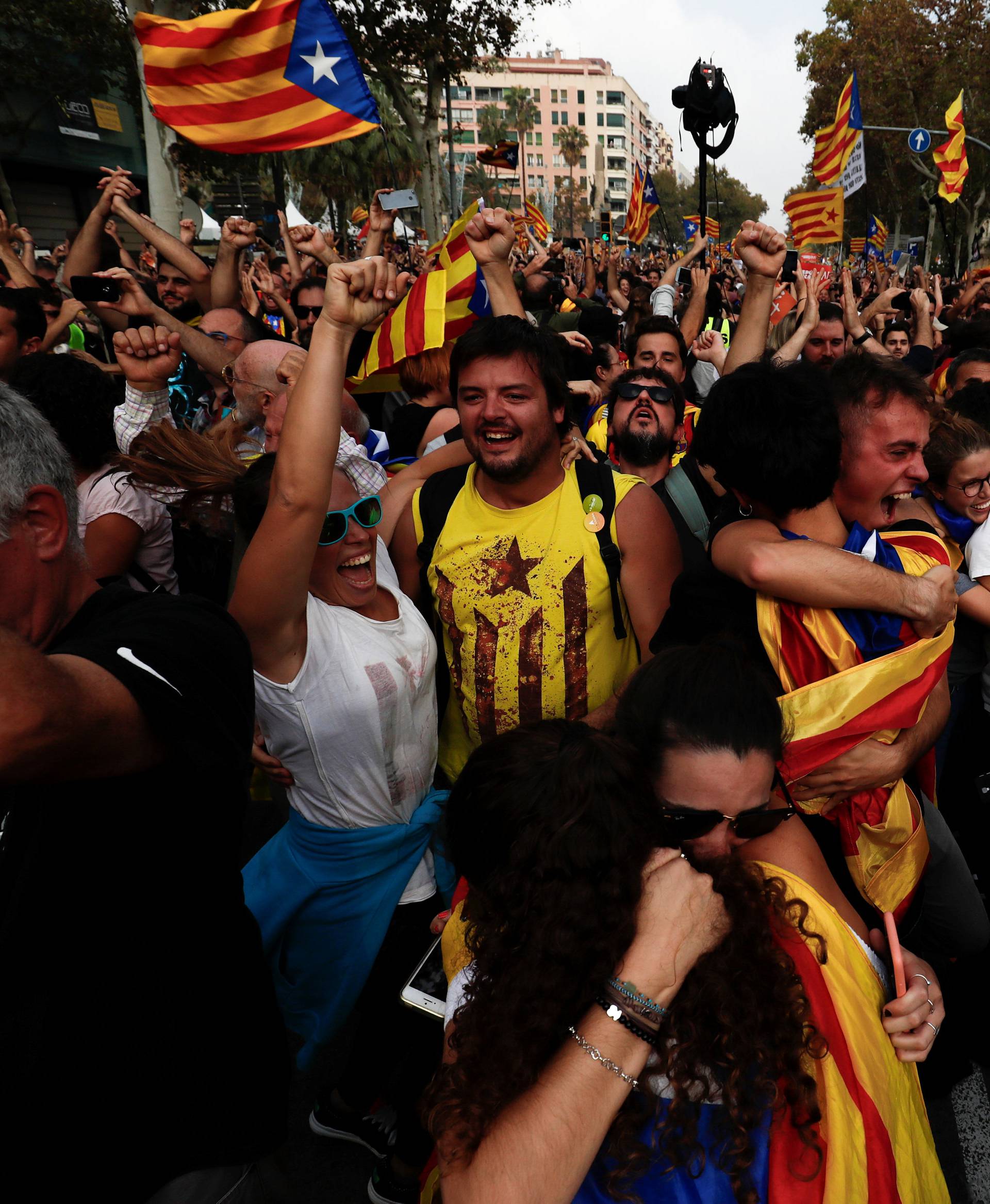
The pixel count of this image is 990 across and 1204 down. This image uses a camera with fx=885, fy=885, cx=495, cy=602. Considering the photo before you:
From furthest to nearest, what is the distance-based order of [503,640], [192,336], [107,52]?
[107,52], [192,336], [503,640]

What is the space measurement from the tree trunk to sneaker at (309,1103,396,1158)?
10.6 metres

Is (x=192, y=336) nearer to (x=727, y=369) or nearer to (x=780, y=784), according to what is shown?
(x=727, y=369)

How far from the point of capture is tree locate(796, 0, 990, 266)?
1206 inches

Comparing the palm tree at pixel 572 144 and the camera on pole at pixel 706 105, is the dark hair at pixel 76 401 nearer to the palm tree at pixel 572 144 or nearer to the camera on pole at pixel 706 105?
the camera on pole at pixel 706 105

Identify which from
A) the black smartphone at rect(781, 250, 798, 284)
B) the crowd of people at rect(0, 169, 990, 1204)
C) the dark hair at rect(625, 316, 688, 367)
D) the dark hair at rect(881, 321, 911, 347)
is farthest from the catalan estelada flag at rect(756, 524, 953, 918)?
the dark hair at rect(881, 321, 911, 347)

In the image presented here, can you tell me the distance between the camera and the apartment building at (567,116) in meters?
115

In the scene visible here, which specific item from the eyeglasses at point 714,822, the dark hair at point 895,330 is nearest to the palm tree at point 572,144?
the dark hair at point 895,330

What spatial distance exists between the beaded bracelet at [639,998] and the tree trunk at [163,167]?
37.3 ft

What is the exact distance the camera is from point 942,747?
9.98 ft

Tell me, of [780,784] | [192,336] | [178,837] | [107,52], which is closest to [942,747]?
[780,784]

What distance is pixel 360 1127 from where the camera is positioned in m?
2.55

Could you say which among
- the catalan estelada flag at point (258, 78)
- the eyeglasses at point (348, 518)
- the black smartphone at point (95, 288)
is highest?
the catalan estelada flag at point (258, 78)

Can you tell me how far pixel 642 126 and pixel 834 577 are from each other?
162 meters

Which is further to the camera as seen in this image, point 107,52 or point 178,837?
point 107,52
